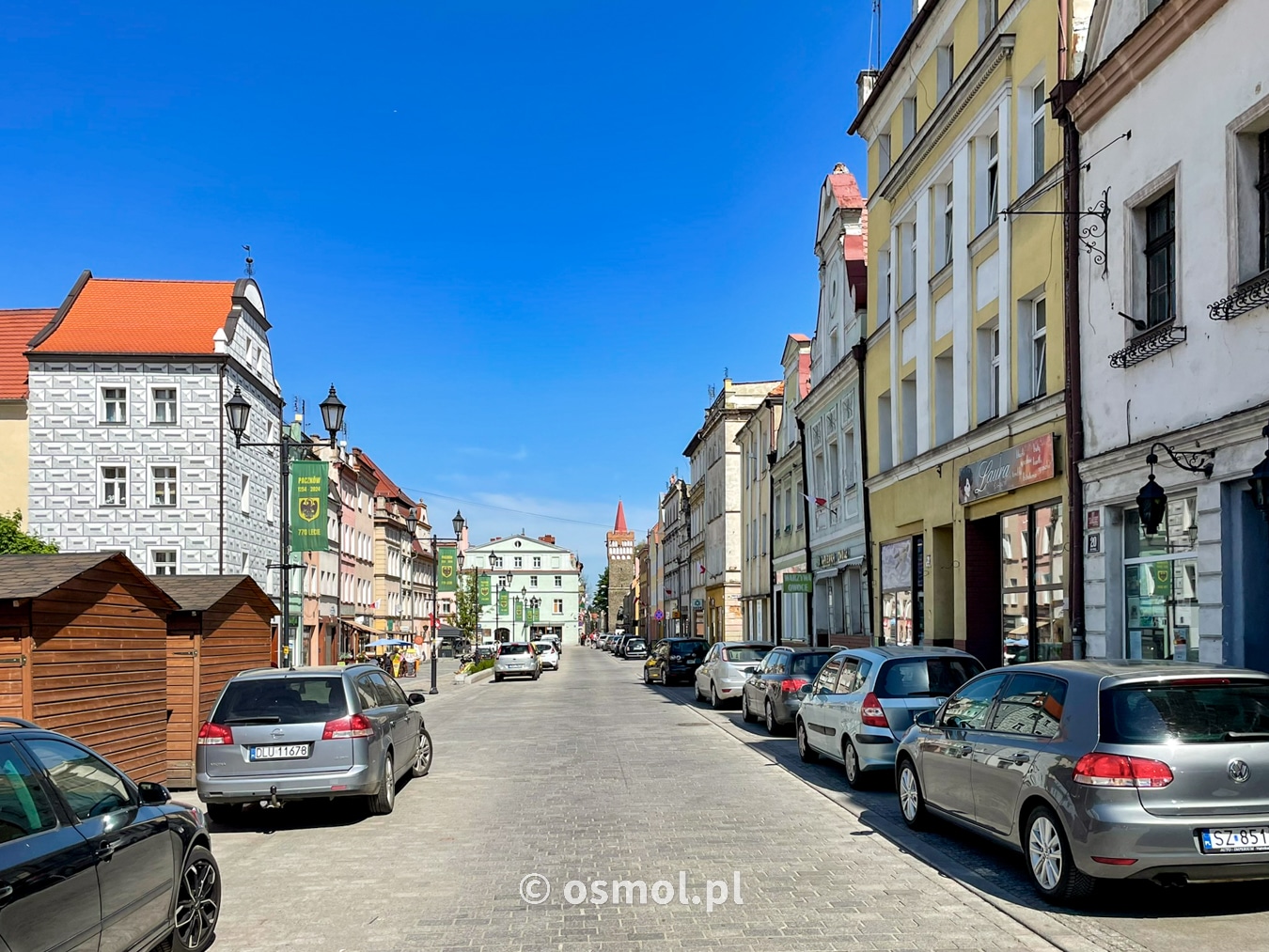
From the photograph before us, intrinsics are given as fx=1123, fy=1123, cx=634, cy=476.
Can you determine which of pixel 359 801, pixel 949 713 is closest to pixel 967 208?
pixel 949 713

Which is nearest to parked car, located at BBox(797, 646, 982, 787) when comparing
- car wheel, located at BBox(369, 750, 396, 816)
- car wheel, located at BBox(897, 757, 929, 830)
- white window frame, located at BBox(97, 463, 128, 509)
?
car wheel, located at BBox(897, 757, 929, 830)

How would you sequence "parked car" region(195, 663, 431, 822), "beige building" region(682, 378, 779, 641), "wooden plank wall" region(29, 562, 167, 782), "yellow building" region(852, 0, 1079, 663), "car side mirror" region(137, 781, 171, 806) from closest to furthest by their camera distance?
"car side mirror" region(137, 781, 171, 806)
"wooden plank wall" region(29, 562, 167, 782)
"parked car" region(195, 663, 431, 822)
"yellow building" region(852, 0, 1079, 663)
"beige building" region(682, 378, 779, 641)

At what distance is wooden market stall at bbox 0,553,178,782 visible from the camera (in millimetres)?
9969

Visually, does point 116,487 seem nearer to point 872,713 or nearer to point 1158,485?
point 872,713

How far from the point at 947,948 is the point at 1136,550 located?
358 inches

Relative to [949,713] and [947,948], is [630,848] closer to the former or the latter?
[949,713]

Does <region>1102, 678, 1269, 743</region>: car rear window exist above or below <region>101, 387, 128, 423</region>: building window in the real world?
below

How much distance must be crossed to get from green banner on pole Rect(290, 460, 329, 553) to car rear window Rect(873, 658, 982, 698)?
16.6 metres

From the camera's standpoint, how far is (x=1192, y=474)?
40.2 ft

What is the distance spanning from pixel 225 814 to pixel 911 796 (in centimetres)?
673

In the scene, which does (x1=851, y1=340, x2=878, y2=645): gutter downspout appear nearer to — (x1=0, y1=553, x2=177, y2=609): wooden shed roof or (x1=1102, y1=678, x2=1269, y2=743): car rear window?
(x1=0, y1=553, x2=177, y2=609): wooden shed roof

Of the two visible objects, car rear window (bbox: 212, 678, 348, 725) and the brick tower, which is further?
the brick tower

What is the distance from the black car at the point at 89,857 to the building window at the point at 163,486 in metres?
35.5

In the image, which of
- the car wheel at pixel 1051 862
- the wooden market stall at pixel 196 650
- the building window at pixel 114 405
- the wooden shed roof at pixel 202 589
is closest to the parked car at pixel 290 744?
the wooden market stall at pixel 196 650
